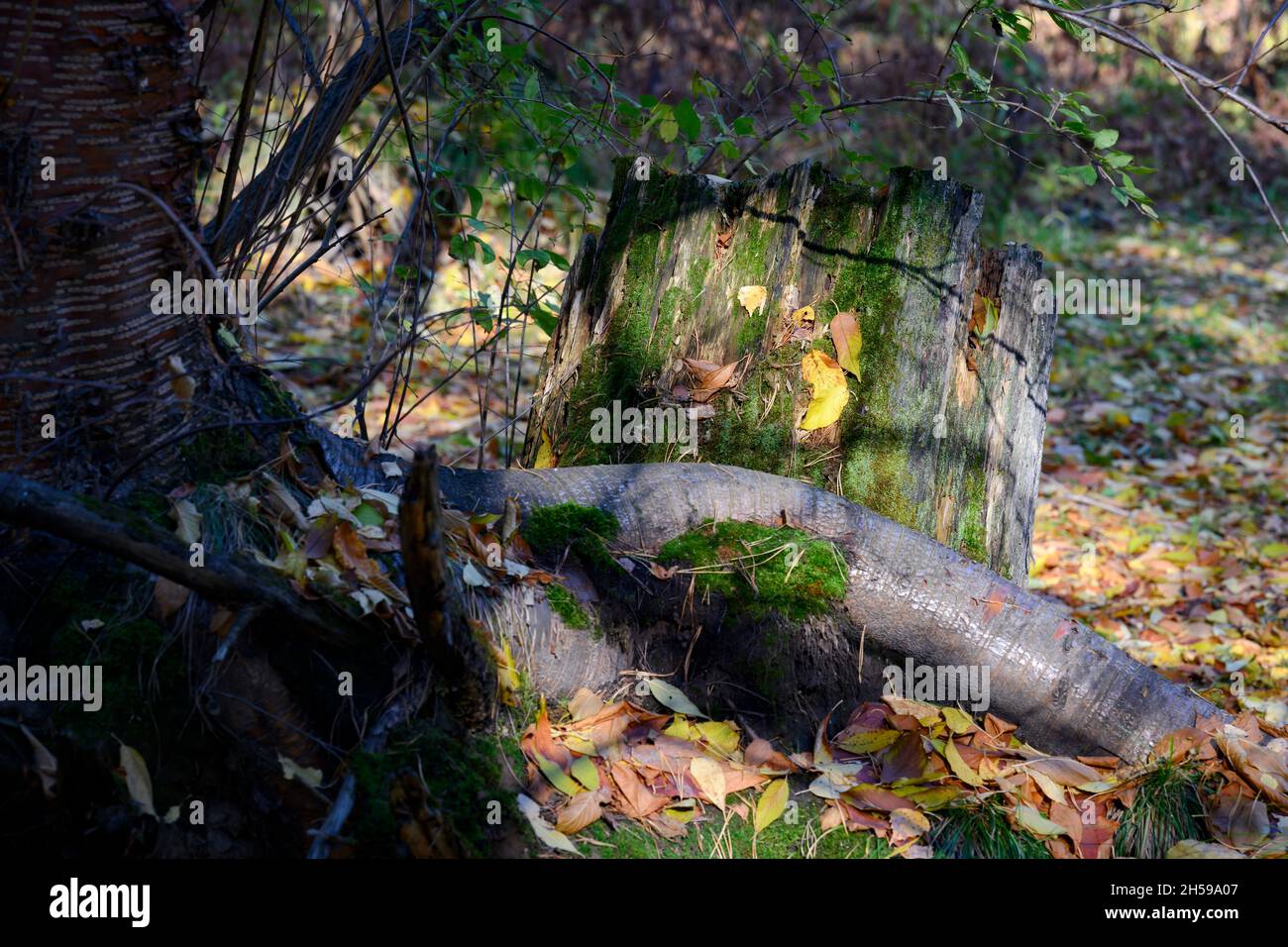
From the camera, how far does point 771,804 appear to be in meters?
2.27

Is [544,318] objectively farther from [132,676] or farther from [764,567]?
[132,676]

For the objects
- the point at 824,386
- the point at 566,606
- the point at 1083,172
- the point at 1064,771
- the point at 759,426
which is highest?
the point at 1083,172

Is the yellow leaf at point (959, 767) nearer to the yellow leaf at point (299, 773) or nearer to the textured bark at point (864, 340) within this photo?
the textured bark at point (864, 340)

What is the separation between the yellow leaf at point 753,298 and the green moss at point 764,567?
84 cm

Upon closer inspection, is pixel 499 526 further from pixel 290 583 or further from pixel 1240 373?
pixel 1240 373

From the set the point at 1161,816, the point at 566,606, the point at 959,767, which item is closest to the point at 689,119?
the point at 566,606

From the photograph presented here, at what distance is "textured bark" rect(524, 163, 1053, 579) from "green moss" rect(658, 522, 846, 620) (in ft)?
1.70

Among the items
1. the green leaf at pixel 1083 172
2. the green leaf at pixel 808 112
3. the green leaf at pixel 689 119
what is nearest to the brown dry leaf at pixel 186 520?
the green leaf at pixel 689 119

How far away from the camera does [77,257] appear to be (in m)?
2.11

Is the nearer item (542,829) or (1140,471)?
(542,829)

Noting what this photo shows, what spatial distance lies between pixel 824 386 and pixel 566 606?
1.15 meters

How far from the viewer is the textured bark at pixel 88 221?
2010mm

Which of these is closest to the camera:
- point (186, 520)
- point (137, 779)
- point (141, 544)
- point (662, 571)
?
→ point (141, 544)
